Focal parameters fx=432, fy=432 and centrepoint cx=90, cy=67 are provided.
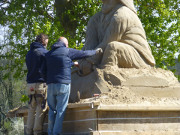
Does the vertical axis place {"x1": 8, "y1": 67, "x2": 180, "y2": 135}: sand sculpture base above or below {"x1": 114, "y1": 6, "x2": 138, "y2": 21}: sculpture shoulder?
below

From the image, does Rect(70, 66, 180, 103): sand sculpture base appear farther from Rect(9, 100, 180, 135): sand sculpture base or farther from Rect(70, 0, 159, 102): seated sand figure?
Rect(9, 100, 180, 135): sand sculpture base

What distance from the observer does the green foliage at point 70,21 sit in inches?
746

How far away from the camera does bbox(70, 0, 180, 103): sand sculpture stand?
8.61 meters

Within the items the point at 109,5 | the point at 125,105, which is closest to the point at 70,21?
the point at 109,5

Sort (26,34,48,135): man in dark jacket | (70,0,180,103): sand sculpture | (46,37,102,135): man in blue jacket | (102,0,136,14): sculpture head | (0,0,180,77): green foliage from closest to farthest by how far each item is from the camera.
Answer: (46,37,102,135): man in blue jacket, (26,34,48,135): man in dark jacket, (70,0,180,103): sand sculpture, (102,0,136,14): sculpture head, (0,0,180,77): green foliage

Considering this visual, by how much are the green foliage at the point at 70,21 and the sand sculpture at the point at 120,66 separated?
8.93 meters

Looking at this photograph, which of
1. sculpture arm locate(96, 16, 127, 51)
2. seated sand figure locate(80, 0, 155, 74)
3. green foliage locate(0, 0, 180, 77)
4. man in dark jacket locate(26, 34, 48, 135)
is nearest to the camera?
man in dark jacket locate(26, 34, 48, 135)

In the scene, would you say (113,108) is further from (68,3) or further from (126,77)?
(68,3)

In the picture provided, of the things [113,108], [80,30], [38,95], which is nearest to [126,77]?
[113,108]

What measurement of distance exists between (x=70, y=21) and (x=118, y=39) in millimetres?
10337

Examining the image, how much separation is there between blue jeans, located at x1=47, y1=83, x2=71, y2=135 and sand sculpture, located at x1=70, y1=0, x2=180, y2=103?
731 millimetres

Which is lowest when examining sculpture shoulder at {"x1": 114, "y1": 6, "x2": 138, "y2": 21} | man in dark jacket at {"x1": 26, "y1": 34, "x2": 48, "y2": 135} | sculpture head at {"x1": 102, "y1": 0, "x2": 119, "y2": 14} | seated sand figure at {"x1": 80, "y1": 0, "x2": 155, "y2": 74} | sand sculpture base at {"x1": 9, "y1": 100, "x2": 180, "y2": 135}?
sand sculpture base at {"x1": 9, "y1": 100, "x2": 180, "y2": 135}

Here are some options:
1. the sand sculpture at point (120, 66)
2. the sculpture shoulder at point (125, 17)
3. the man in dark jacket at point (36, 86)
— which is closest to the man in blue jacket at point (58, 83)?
the man in dark jacket at point (36, 86)

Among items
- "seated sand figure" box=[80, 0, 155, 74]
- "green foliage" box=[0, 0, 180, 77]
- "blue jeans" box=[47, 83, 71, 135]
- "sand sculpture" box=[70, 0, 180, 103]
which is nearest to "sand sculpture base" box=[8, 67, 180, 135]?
"sand sculpture" box=[70, 0, 180, 103]
